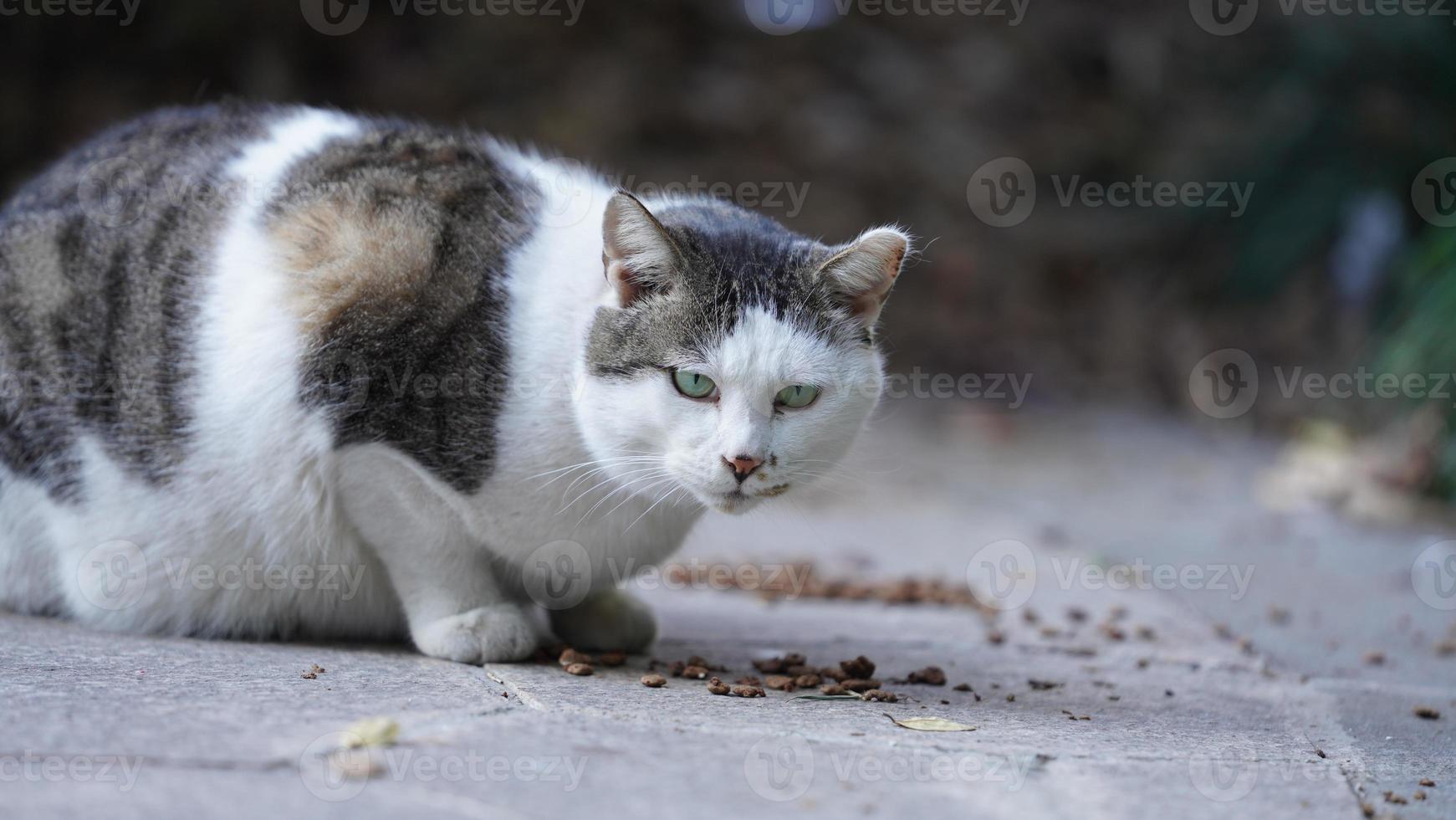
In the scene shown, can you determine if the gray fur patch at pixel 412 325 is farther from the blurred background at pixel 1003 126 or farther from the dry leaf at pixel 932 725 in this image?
the blurred background at pixel 1003 126

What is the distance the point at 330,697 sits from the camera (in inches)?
89.5

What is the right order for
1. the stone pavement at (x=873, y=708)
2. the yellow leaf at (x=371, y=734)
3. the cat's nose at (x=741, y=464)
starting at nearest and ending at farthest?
the stone pavement at (x=873, y=708), the yellow leaf at (x=371, y=734), the cat's nose at (x=741, y=464)

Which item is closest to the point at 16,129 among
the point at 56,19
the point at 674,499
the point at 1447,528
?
the point at 56,19

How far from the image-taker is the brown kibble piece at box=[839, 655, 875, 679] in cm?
286

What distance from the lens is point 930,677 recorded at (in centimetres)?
290

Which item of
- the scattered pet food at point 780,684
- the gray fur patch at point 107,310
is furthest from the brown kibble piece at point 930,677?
the gray fur patch at point 107,310

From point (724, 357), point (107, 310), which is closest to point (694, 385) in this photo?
point (724, 357)

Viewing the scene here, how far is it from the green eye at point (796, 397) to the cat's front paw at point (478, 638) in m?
0.78

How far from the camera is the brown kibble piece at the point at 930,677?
9.49ft

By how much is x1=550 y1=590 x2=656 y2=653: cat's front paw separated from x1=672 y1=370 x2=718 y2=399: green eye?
29.7 inches

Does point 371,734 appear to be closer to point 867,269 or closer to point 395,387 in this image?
point 395,387

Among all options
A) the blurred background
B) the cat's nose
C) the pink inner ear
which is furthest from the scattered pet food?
the blurred background

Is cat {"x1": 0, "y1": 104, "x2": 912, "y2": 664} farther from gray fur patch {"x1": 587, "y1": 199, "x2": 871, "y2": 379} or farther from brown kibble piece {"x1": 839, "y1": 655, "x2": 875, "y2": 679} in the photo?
brown kibble piece {"x1": 839, "y1": 655, "x2": 875, "y2": 679}

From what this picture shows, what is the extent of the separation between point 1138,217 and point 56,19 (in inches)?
248
